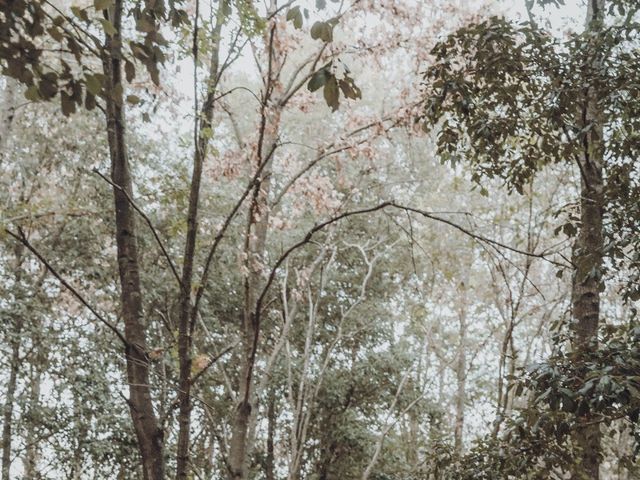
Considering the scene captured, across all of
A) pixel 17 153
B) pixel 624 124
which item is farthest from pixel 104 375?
pixel 624 124

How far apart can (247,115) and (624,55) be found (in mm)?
9846

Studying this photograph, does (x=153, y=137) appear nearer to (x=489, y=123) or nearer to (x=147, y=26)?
(x=489, y=123)

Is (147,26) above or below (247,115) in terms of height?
below

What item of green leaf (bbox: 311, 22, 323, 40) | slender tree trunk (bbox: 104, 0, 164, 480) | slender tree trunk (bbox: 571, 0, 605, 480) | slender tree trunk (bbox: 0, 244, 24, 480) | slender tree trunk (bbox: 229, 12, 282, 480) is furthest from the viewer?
slender tree trunk (bbox: 0, 244, 24, 480)

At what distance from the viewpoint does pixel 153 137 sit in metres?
7.85

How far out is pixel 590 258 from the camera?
2732 millimetres

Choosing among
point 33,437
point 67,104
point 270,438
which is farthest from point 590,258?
point 270,438

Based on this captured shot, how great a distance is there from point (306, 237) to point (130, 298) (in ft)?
1.62

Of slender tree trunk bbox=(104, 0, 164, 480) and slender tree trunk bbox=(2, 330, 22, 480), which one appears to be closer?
slender tree trunk bbox=(104, 0, 164, 480)

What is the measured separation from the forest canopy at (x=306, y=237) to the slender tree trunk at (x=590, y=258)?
0.02 m

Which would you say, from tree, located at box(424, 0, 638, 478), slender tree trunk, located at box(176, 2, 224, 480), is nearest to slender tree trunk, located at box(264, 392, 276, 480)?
tree, located at box(424, 0, 638, 478)

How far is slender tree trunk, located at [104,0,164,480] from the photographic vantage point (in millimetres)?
1459

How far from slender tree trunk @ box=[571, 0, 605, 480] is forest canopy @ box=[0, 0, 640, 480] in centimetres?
2

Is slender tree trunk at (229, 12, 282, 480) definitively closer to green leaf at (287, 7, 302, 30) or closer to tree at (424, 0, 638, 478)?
green leaf at (287, 7, 302, 30)
